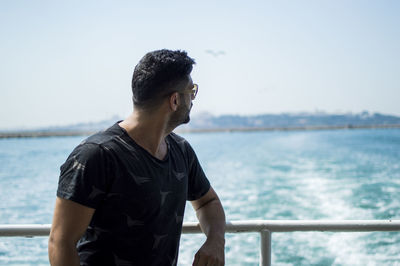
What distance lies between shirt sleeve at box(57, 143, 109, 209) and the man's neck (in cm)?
16

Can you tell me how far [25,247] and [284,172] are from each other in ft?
52.0

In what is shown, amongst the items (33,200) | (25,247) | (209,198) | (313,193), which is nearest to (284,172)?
(313,193)

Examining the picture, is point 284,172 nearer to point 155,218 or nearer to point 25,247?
point 25,247

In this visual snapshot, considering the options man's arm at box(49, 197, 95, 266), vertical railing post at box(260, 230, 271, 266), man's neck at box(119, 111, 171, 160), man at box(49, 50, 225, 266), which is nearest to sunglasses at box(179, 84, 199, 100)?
man at box(49, 50, 225, 266)

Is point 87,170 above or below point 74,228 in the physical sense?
above

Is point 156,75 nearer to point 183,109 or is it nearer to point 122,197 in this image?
point 183,109

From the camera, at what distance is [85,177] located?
1.05 meters

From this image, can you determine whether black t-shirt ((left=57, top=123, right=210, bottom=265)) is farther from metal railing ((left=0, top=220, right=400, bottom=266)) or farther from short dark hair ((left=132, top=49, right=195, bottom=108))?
metal railing ((left=0, top=220, right=400, bottom=266))

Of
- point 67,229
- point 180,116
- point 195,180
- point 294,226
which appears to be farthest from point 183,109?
point 294,226

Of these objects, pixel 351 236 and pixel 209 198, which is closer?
pixel 209 198

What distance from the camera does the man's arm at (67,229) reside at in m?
1.06

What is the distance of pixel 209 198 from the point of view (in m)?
1.51

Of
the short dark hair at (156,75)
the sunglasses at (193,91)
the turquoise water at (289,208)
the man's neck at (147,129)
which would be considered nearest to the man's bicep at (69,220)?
the man's neck at (147,129)

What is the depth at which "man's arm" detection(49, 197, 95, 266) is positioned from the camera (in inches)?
41.7
